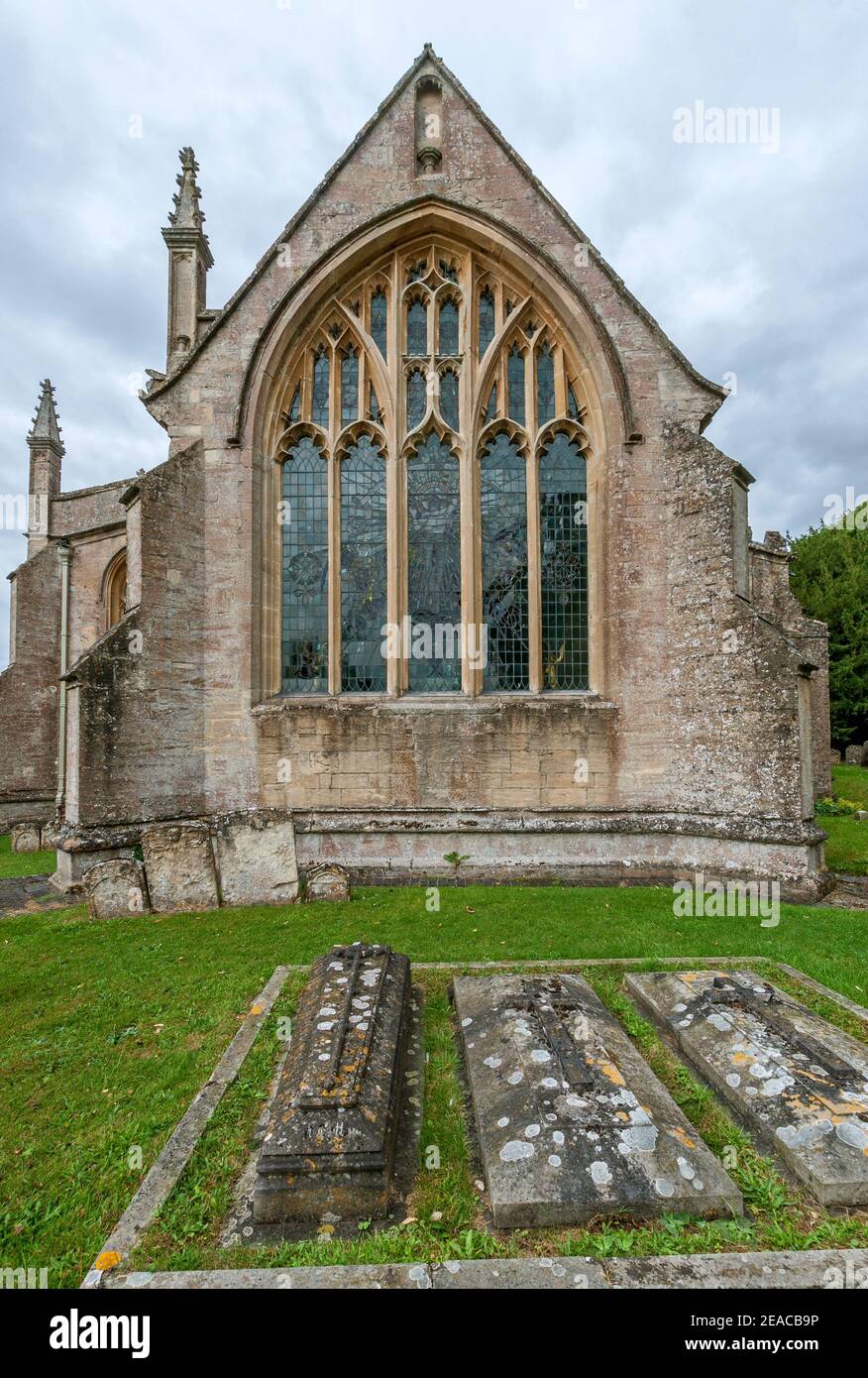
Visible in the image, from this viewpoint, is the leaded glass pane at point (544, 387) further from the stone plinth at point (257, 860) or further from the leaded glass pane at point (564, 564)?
the stone plinth at point (257, 860)

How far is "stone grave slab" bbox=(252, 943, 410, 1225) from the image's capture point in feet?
8.84

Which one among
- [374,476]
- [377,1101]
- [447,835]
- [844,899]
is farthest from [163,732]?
[844,899]

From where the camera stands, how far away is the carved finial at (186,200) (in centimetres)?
1061

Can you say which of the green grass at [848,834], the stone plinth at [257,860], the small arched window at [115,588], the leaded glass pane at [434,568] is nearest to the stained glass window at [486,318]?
the leaded glass pane at [434,568]

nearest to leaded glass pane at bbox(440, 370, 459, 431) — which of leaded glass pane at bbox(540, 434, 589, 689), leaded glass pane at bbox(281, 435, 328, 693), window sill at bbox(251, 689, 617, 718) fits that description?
leaded glass pane at bbox(540, 434, 589, 689)

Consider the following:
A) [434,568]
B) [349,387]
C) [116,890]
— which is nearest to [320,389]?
[349,387]

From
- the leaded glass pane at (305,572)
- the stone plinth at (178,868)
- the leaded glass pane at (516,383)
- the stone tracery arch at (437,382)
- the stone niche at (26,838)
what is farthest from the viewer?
the stone niche at (26,838)

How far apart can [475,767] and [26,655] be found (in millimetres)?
11646

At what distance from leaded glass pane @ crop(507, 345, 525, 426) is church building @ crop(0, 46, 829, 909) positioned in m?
0.04

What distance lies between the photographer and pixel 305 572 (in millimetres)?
9719

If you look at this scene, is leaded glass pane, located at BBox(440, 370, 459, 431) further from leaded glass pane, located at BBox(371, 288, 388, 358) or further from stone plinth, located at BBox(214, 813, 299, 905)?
stone plinth, located at BBox(214, 813, 299, 905)

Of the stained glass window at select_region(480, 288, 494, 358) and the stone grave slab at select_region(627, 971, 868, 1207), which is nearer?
the stone grave slab at select_region(627, 971, 868, 1207)

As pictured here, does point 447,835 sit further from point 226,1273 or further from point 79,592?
point 79,592

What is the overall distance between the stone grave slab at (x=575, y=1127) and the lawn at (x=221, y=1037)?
4.7 inches
